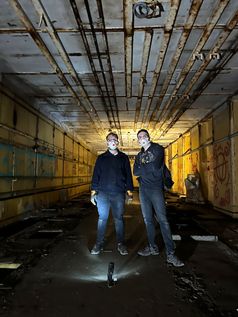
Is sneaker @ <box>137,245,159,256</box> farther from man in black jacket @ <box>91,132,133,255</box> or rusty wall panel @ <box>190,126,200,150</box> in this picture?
rusty wall panel @ <box>190,126,200,150</box>

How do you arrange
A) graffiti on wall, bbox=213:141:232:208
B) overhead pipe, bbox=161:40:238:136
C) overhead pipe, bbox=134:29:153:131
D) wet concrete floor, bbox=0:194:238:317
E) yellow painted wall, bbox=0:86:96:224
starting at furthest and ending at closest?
graffiti on wall, bbox=213:141:232:208, yellow painted wall, bbox=0:86:96:224, overhead pipe, bbox=161:40:238:136, overhead pipe, bbox=134:29:153:131, wet concrete floor, bbox=0:194:238:317

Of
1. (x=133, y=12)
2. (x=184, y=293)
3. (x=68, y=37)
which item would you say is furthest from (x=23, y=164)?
(x=184, y=293)

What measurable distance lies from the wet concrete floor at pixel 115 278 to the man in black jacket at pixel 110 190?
0.85 ft

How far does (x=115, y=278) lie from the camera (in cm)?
240

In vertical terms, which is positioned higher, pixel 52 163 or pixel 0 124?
pixel 0 124

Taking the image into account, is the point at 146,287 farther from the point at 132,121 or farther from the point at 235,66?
the point at 132,121

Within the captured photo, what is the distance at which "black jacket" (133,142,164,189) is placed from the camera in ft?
9.44

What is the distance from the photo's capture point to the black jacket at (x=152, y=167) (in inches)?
113

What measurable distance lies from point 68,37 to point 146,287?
3272 mm

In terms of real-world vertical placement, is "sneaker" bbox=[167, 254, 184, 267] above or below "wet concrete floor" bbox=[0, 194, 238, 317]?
above

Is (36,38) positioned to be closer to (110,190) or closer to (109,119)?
(110,190)

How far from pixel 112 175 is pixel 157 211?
2.39ft

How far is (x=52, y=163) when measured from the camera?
8.02 meters

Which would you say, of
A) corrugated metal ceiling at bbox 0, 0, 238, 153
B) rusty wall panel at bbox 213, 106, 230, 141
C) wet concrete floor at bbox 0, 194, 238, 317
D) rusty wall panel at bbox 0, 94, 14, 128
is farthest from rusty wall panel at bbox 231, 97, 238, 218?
rusty wall panel at bbox 0, 94, 14, 128
